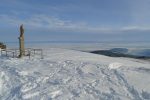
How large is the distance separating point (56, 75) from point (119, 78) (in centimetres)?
434

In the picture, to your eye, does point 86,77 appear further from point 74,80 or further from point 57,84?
point 57,84

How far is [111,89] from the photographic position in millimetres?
16375

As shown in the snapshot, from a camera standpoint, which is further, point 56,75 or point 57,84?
point 56,75

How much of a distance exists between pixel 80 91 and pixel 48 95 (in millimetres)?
1738

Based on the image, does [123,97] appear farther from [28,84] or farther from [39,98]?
[28,84]

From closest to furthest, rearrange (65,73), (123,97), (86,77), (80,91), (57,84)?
(123,97)
(80,91)
(57,84)
(86,77)
(65,73)

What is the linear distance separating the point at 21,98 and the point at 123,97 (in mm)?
5057

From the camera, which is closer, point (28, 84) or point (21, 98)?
point (21, 98)

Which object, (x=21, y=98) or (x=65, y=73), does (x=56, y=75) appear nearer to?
(x=65, y=73)

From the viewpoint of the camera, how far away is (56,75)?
2064 cm

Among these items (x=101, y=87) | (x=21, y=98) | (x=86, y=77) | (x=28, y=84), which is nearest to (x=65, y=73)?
(x=86, y=77)

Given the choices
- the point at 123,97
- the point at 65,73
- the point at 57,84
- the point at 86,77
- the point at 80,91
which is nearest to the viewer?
the point at 123,97

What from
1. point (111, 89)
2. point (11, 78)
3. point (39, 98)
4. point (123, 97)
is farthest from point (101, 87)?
point (11, 78)

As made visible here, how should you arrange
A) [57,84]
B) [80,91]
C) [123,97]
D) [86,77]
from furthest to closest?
[86,77] → [57,84] → [80,91] → [123,97]
